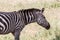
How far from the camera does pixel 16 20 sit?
7.32m

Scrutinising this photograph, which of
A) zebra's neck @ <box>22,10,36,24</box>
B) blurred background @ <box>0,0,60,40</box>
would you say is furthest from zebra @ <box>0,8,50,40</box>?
blurred background @ <box>0,0,60,40</box>

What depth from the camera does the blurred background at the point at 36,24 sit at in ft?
27.1

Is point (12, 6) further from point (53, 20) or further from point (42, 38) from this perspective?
point (42, 38)

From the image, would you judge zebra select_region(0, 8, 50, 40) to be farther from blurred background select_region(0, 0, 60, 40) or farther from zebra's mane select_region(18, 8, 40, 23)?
blurred background select_region(0, 0, 60, 40)

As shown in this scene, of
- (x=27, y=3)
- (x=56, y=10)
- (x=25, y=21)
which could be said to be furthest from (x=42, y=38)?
(x=27, y=3)

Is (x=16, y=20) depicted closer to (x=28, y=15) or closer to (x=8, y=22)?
(x=8, y=22)

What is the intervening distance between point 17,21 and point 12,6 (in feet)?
17.0

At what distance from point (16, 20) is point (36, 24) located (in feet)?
7.76

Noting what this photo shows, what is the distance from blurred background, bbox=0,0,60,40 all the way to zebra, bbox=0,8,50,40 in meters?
0.56

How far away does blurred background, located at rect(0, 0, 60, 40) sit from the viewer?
826 centimetres

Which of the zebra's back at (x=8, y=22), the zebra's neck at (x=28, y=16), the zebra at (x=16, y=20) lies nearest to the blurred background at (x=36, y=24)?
the zebra at (x=16, y=20)

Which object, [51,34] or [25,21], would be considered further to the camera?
[51,34]

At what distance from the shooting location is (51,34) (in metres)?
8.38

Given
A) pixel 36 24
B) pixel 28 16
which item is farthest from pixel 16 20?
pixel 36 24
